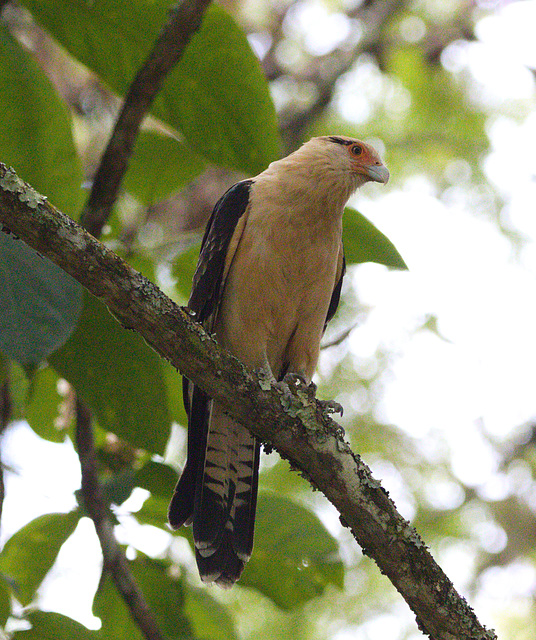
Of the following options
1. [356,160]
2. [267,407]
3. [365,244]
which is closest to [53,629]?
[267,407]

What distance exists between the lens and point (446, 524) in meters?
9.67

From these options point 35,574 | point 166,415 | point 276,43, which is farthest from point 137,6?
point 276,43

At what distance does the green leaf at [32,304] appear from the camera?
9.32ft

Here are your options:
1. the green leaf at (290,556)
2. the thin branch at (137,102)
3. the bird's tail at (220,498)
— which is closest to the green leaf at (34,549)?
the bird's tail at (220,498)

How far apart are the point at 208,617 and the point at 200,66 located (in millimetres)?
3338

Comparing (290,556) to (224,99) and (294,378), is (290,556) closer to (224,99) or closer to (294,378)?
(294,378)

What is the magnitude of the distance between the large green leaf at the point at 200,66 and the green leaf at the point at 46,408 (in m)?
1.75

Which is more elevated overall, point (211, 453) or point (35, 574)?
point (211, 453)

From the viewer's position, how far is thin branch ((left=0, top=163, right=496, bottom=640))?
2234 millimetres

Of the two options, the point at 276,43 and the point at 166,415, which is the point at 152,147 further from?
the point at 276,43

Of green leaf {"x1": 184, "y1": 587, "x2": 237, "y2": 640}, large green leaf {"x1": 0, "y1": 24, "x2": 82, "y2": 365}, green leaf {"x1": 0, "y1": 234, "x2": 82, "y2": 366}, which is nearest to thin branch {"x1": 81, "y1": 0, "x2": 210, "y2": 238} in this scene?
large green leaf {"x1": 0, "y1": 24, "x2": 82, "y2": 365}

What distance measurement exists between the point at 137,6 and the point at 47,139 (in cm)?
88

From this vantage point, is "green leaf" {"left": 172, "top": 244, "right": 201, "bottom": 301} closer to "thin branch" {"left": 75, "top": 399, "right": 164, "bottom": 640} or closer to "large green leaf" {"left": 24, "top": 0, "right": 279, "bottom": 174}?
"large green leaf" {"left": 24, "top": 0, "right": 279, "bottom": 174}

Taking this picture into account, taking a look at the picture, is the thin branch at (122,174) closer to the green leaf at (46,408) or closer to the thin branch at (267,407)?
the green leaf at (46,408)
